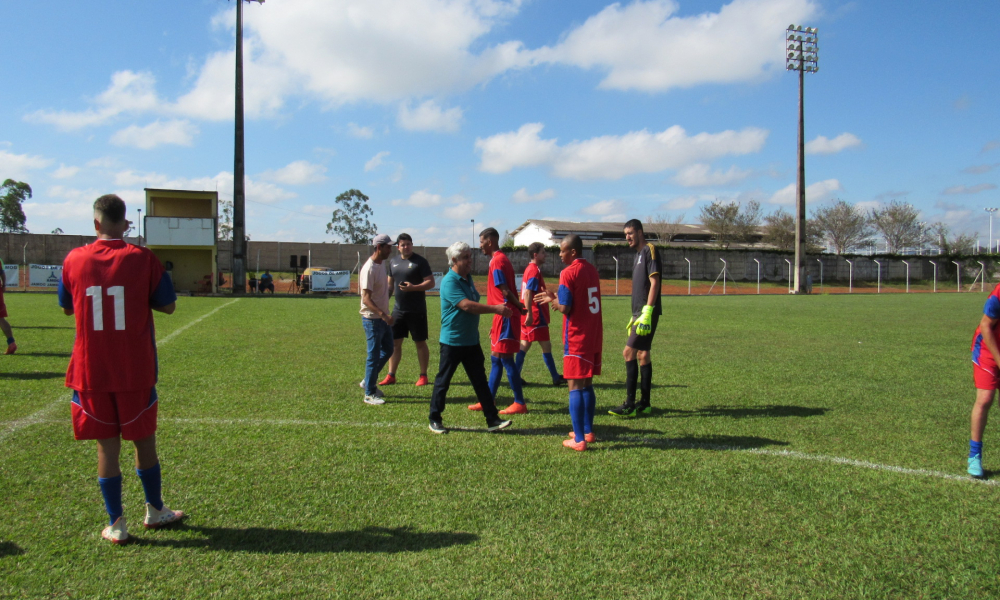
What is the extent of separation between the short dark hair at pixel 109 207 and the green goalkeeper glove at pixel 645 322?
4.45 metres

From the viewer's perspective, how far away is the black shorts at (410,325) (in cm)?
746

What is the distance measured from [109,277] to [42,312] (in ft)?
57.5

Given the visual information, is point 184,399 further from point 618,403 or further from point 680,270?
point 680,270

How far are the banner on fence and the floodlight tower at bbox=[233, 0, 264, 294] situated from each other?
8.54m

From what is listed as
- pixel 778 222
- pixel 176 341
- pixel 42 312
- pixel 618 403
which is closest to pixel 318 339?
pixel 176 341

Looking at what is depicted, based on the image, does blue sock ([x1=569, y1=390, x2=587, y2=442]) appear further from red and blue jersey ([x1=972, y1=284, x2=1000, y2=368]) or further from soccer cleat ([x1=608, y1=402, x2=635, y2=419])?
red and blue jersey ([x1=972, y1=284, x2=1000, y2=368])

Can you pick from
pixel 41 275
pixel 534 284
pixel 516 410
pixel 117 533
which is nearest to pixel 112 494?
pixel 117 533

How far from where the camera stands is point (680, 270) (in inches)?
1855

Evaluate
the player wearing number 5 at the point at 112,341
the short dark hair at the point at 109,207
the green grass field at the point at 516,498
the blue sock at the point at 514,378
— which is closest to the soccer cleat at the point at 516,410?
the blue sock at the point at 514,378

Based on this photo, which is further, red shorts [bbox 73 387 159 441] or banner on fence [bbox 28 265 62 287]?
banner on fence [bbox 28 265 62 287]

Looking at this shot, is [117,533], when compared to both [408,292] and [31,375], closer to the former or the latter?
[408,292]

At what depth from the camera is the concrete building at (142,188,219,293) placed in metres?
29.9

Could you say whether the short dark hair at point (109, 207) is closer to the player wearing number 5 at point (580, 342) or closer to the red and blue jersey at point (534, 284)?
the player wearing number 5 at point (580, 342)

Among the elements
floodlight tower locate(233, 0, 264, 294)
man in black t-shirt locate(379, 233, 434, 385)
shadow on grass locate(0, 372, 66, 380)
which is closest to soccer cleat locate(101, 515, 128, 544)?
man in black t-shirt locate(379, 233, 434, 385)
